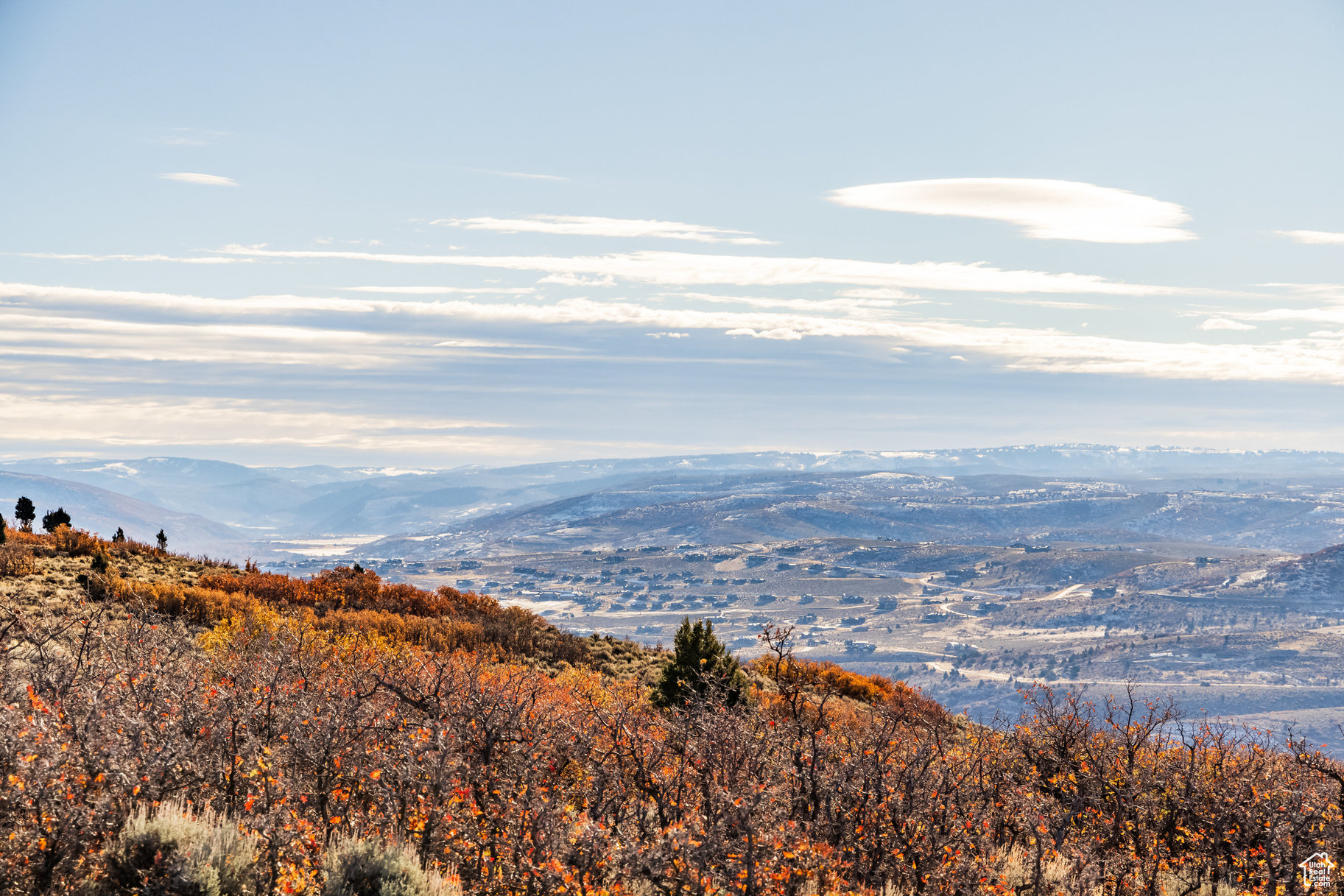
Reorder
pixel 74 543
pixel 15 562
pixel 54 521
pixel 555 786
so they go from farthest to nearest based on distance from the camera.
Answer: pixel 54 521 < pixel 74 543 < pixel 15 562 < pixel 555 786

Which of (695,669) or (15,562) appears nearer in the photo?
(695,669)

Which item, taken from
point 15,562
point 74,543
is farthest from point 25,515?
point 15,562

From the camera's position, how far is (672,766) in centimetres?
1628

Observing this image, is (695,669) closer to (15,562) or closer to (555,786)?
(555,786)

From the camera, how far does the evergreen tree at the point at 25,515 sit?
36906 mm

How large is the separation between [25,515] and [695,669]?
102ft

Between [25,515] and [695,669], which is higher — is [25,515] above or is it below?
above

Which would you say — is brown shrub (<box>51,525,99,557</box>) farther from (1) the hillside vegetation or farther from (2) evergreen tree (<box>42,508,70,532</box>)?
(1) the hillside vegetation

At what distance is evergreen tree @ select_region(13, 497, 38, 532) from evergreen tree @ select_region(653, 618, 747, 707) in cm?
2726

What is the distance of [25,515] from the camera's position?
126ft

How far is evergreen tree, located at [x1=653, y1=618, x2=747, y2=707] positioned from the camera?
2575 cm

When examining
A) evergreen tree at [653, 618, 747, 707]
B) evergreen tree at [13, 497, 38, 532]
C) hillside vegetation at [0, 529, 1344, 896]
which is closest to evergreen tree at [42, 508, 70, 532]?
evergreen tree at [13, 497, 38, 532]

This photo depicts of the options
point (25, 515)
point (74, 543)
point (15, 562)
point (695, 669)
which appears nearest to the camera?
point (695, 669)

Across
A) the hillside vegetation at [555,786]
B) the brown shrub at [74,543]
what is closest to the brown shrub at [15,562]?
the brown shrub at [74,543]
